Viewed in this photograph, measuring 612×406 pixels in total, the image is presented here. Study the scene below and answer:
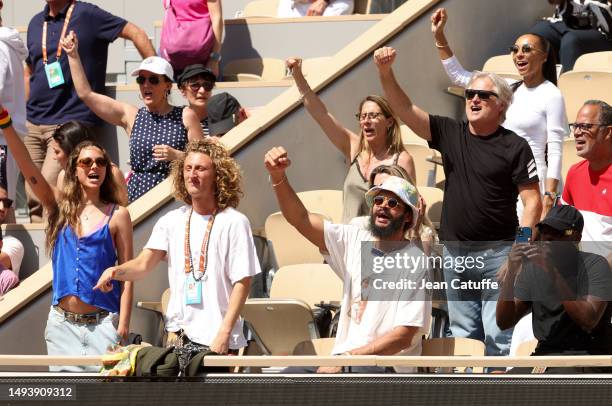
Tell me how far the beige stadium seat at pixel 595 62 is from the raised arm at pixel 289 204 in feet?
12.9

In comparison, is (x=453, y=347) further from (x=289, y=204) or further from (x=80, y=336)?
(x=80, y=336)

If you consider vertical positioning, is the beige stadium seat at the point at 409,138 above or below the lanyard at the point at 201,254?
above

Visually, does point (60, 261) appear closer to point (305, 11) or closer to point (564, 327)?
point (564, 327)

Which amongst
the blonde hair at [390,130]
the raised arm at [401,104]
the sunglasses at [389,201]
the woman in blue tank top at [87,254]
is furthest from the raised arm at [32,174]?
the sunglasses at [389,201]

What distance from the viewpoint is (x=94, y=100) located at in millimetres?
9672

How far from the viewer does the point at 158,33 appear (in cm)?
1208

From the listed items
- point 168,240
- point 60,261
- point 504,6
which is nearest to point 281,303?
point 168,240

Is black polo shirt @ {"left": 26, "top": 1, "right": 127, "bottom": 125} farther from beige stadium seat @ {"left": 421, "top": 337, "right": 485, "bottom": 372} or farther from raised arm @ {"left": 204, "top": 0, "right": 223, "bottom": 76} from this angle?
beige stadium seat @ {"left": 421, "top": 337, "right": 485, "bottom": 372}

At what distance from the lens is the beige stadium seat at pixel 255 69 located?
37.6 feet

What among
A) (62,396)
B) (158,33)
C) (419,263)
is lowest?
(62,396)

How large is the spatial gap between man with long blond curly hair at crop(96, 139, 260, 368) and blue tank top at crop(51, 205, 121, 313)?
35cm

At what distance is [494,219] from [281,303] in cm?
115

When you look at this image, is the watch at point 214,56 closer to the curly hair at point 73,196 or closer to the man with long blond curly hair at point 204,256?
the curly hair at point 73,196

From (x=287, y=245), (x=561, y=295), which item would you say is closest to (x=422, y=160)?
(x=287, y=245)
